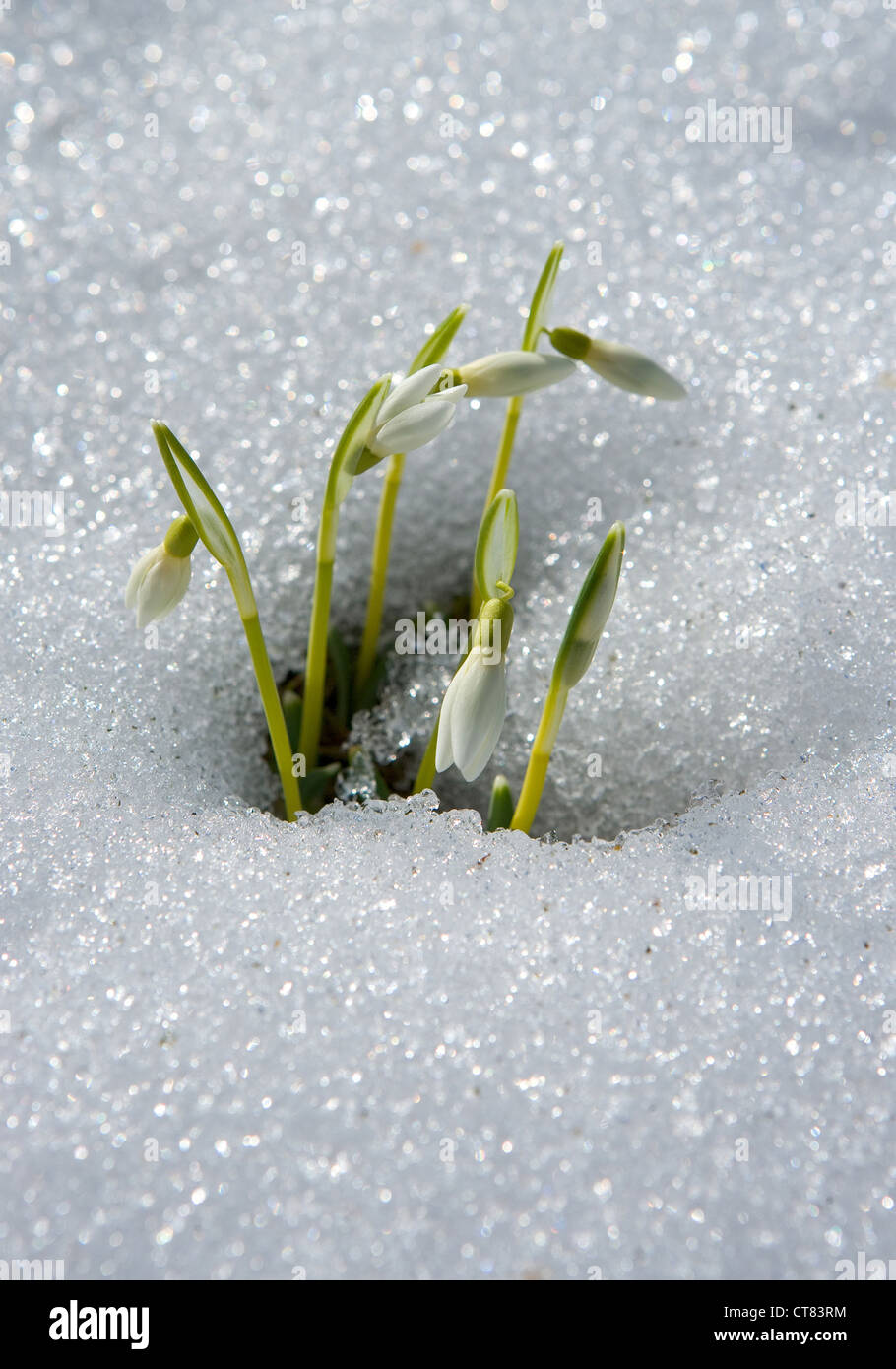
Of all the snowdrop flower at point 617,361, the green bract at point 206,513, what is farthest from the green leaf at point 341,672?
the snowdrop flower at point 617,361
